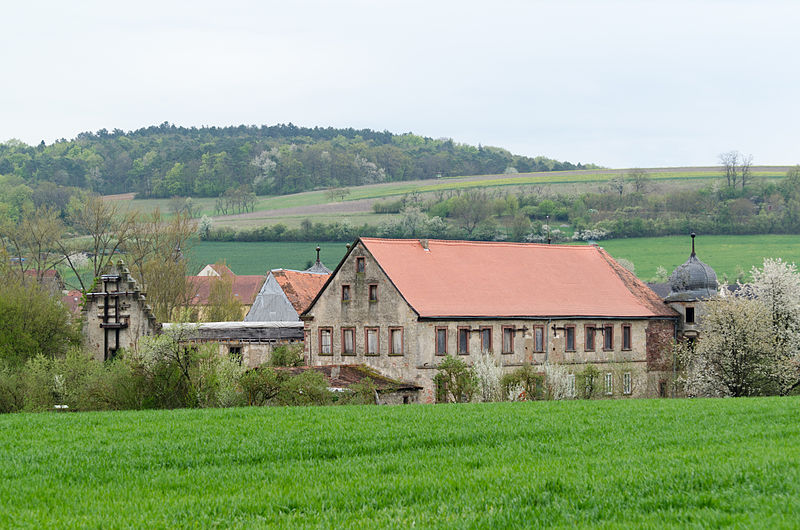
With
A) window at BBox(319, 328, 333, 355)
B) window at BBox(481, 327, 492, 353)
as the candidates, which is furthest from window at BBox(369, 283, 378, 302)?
→ window at BBox(481, 327, 492, 353)

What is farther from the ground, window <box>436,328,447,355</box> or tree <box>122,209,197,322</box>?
tree <box>122,209,197,322</box>

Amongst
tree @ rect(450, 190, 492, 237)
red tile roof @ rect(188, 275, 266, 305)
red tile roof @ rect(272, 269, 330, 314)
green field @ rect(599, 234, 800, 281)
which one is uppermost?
tree @ rect(450, 190, 492, 237)

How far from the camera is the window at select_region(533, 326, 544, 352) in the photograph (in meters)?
59.8

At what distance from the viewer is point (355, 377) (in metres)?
53.2

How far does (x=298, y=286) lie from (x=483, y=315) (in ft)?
61.3

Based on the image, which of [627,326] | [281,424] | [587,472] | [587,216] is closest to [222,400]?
[281,424]

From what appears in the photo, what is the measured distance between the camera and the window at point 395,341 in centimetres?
5612

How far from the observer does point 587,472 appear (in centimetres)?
1936

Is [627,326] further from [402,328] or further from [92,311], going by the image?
[92,311]

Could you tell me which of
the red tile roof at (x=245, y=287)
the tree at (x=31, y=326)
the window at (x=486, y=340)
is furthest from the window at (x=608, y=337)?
the red tile roof at (x=245, y=287)

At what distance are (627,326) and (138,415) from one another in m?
39.2

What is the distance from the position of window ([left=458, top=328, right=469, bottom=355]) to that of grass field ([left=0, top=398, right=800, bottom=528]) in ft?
83.7

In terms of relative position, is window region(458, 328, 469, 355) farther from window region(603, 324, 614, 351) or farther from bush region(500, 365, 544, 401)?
window region(603, 324, 614, 351)

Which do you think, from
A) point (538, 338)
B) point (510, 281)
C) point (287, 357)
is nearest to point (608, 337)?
point (538, 338)
